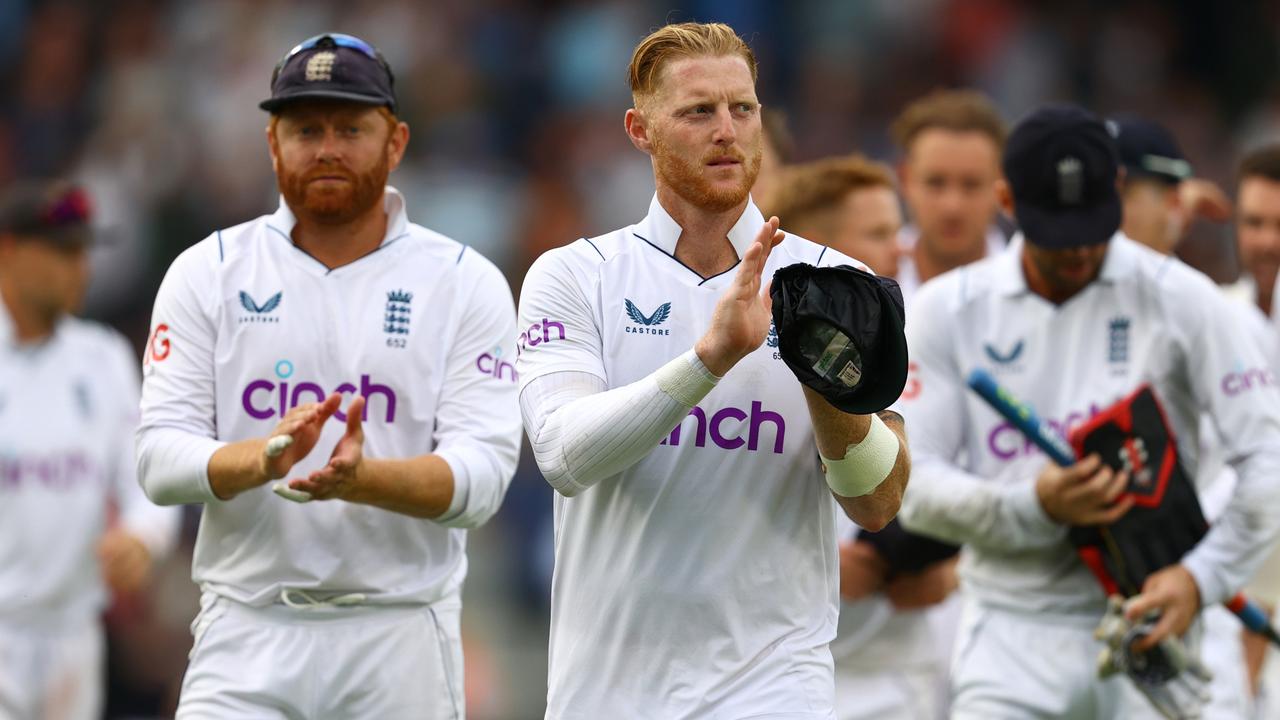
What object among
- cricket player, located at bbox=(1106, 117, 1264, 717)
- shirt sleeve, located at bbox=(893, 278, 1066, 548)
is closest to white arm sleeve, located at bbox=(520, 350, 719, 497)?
shirt sleeve, located at bbox=(893, 278, 1066, 548)

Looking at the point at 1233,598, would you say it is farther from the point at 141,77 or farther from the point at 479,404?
the point at 141,77

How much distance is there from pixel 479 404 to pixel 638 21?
1153 cm

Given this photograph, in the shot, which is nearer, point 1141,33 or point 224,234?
point 224,234

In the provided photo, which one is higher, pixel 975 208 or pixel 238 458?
pixel 975 208

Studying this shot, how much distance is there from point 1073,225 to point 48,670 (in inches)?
216

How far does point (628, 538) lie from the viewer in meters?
5.22

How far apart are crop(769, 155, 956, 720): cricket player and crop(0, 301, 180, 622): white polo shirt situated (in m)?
3.39

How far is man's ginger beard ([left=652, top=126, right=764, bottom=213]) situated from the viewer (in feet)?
17.0

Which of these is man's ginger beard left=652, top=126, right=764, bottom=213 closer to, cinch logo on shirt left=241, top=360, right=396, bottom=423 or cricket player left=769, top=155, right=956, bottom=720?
cinch logo on shirt left=241, top=360, right=396, bottom=423

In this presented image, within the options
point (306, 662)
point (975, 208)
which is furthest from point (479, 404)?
point (975, 208)

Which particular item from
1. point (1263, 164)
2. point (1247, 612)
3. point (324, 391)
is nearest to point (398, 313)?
point (324, 391)

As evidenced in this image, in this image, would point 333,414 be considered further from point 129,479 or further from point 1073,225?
point 129,479

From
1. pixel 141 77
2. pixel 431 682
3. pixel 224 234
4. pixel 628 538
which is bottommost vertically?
pixel 431 682

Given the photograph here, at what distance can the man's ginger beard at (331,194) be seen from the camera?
20.5 ft
